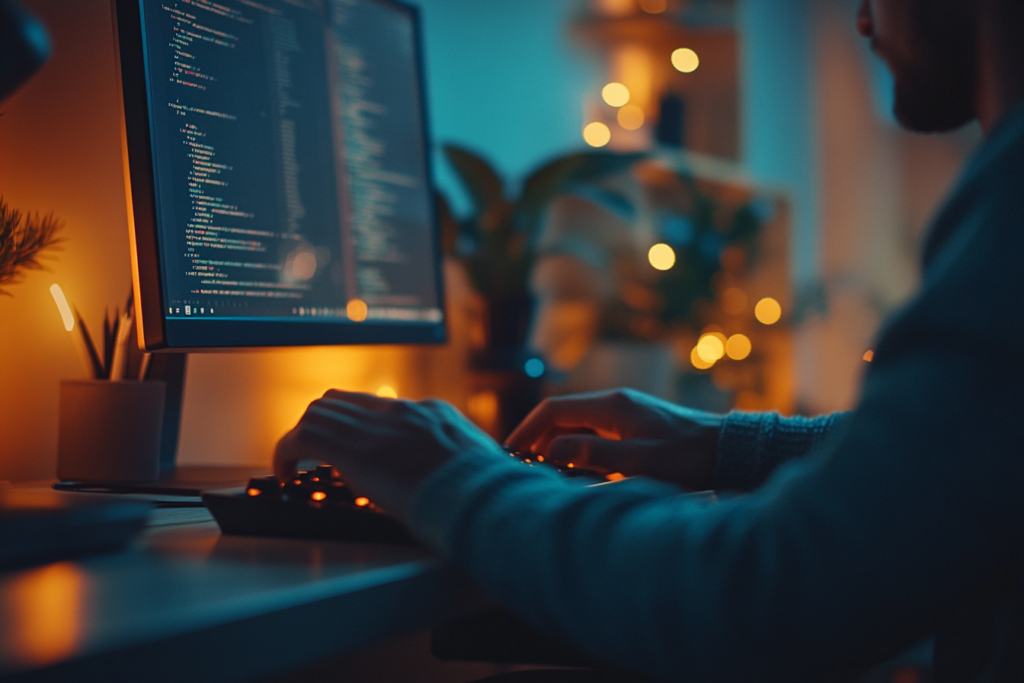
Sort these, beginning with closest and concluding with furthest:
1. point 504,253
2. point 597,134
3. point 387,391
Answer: point 387,391 < point 504,253 < point 597,134

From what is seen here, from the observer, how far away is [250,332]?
80 centimetres

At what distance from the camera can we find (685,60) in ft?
8.31

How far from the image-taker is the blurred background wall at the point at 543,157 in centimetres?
86

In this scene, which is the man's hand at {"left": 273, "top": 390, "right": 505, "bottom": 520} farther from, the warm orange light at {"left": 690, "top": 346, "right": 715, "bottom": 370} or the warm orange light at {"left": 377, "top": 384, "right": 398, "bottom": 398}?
the warm orange light at {"left": 690, "top": 346, "right": 715, "bottom": 370}

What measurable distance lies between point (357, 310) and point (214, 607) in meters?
0.61

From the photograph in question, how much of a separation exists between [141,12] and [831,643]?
697 mm

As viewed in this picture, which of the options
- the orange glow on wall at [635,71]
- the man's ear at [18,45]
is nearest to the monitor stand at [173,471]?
the man's ear at [18,45]

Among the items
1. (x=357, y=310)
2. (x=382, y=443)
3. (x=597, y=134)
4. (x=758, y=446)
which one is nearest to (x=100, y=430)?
(x=357, y=310)

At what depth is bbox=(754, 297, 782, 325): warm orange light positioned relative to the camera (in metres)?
2.59

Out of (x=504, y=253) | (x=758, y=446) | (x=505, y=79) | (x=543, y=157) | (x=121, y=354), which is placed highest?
(x=505, y=79)

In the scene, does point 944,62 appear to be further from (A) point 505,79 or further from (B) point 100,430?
(A) point 505,79

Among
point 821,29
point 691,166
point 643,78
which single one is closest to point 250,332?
point 691,166

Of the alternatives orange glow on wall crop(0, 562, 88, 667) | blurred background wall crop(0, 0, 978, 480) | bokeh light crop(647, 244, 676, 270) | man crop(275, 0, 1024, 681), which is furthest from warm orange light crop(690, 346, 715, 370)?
orange glow on wall crop(0, 562, 88, 667)

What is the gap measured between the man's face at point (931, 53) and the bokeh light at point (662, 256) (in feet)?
5.05
